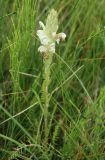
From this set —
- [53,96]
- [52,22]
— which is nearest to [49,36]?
[52,22]

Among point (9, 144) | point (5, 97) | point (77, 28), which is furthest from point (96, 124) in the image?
point (77, 28)

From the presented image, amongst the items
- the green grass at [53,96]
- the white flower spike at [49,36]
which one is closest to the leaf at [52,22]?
the white flower spike at [49,36]

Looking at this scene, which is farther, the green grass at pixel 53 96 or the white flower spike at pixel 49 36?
the green grass at pixel 53 96

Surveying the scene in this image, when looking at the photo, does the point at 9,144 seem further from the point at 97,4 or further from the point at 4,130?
the point at 97,4

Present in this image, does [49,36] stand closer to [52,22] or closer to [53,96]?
[52,22]

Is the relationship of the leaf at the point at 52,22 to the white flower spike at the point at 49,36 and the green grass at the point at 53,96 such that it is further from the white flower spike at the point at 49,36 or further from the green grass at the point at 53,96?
the green grass at the point at 53,96

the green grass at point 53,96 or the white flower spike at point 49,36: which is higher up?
the white flower spike at point 49,36
